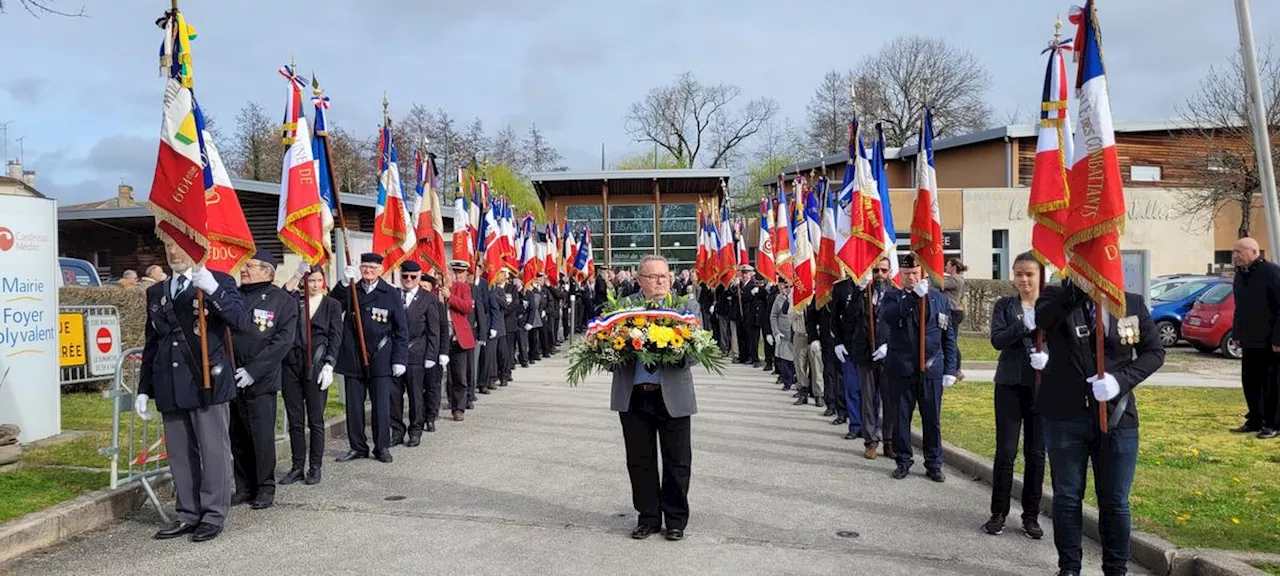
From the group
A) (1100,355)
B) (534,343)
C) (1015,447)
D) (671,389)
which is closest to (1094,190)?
(1100,355)

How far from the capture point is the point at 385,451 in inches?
380

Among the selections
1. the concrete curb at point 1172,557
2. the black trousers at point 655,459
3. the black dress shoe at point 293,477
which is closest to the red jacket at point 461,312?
the black dress shoe at point 293,477

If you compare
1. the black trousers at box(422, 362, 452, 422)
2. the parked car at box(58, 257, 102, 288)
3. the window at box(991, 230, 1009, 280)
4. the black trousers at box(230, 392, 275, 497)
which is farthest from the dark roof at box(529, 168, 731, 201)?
the black trousers at box(230, 392, 275, 497)

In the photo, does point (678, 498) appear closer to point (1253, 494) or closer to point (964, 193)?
point (1253, 494)

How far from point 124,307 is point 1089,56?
45.2 ft

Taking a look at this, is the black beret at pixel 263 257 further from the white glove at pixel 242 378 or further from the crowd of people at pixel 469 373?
the white glove at pixel 242 378

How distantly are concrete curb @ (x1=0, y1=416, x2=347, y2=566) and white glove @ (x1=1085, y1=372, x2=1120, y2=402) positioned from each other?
21.9 ft

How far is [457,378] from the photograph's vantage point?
12641 mm

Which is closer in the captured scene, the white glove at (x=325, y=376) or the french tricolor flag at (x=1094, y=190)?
the french tricolor flag at (x=1094, y=190)

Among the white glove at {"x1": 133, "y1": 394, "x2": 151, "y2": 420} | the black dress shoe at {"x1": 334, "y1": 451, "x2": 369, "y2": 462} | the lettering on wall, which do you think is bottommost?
the black dress shoe at {"x1": 334, "y1": 451, "x2": 369, "y2": 462}

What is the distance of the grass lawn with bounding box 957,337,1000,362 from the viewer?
1970 centimetres

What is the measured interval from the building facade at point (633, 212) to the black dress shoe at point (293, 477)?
3364cm

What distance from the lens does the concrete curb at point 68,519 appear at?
6.18 m

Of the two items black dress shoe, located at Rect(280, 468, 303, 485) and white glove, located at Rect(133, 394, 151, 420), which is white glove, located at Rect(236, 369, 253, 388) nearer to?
white glove, located at Rect(133, 394, 151, 420)
